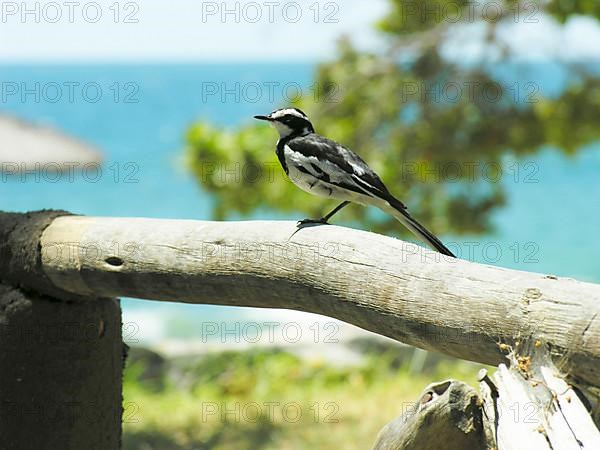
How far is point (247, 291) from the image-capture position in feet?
7.41

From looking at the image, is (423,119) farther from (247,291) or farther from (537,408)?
(537,408)

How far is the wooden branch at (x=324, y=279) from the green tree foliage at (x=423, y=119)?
9.24 ft

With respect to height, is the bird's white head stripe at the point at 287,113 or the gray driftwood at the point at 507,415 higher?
the bird's white head stripe at the point at 287,113

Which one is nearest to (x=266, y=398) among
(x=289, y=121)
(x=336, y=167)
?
(x=289, y=121)

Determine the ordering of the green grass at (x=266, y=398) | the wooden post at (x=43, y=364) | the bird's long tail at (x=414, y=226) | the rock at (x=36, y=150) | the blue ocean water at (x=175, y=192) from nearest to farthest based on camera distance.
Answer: the bird's long tail at (x=414, y=226), the wooden post at (x=43, y=364), the green grass at (x=266, y=398), the rock at (x=36, y=150), the blue ocean water at (x=175, y=192)

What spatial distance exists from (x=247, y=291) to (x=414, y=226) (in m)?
0.50

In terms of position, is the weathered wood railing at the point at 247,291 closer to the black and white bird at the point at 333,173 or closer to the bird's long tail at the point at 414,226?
the bird's long tail at the point at 414,226

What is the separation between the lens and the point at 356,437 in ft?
15.2

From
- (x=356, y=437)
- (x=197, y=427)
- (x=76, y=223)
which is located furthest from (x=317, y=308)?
(x=197, y=427)

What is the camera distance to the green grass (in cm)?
477

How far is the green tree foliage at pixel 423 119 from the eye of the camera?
213 inches

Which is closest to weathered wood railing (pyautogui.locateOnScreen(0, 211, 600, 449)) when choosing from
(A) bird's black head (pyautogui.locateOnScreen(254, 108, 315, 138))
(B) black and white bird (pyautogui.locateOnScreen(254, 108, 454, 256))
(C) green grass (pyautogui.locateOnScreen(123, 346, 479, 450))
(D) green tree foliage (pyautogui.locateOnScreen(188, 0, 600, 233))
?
(B) black and white bird (pyautogui.locateOnScreen(254, 108, 454, 256))

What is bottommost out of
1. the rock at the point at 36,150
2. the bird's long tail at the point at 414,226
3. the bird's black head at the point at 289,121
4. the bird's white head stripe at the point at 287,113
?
the bird's long tail at the point at 414,226

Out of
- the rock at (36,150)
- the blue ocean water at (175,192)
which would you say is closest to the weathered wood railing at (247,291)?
the rock at (36,150)
